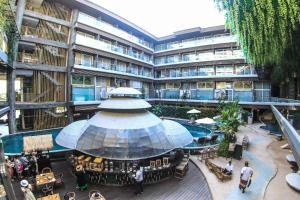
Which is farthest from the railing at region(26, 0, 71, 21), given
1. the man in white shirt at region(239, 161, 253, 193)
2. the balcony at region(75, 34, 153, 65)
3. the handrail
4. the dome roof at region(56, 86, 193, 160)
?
the handrail

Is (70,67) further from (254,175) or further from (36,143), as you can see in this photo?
(254,175)

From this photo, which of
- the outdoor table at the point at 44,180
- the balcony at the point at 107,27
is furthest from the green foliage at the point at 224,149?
the balcony at the point at 107,27

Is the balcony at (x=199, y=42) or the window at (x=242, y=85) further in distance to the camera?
the balcony at (x=199, y=42)

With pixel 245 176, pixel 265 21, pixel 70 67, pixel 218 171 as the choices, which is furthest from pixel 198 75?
pixel 265 21

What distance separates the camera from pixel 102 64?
1261 inches

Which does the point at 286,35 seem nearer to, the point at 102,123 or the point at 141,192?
the point at 141,192

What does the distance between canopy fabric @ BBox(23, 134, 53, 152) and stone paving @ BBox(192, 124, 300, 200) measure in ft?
33.7

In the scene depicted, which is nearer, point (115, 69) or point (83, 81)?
point (83, 81)

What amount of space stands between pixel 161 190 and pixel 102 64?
23639 mm

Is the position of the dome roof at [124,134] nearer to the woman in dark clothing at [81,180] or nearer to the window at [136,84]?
the woman in dark clothing at [81,180]

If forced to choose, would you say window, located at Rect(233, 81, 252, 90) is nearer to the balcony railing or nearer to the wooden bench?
the balcony railing

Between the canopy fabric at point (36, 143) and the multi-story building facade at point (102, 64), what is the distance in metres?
11.0

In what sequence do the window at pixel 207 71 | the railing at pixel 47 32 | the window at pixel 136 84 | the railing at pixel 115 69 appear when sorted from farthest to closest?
the window at pixel 136 84
the window at pixel 207 71
the railing at pixel 115 69
the railing at pixel 47 32

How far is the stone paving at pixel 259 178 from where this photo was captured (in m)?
11.0
